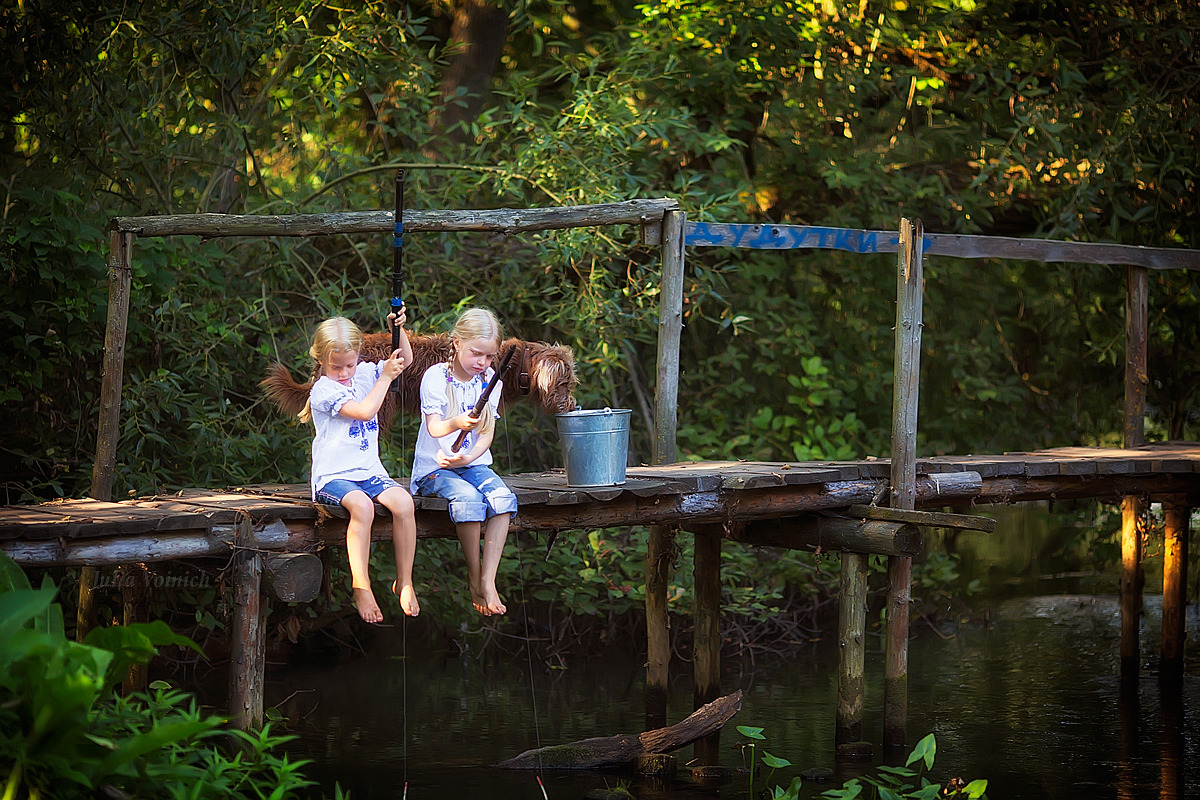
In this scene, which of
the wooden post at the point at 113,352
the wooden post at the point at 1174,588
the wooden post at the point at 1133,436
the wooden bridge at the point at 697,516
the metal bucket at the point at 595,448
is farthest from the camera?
the wooden post at the point at 1174,588

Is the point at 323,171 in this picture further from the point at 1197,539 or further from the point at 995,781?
the point at 1197,539

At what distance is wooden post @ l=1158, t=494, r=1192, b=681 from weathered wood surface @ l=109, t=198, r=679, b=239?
4785 millimetres

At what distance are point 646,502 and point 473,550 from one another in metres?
1.10

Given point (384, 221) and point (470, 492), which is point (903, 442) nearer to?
point (470, 492)

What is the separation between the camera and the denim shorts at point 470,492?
590 cm

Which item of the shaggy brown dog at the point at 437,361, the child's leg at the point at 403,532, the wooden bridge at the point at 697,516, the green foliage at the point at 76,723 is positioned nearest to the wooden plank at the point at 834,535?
the wooden bridge at the point at 697,516

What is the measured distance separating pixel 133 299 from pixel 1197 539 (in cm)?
946

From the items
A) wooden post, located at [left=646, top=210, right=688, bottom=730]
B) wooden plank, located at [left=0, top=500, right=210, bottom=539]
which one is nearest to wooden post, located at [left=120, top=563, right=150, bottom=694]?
wooden plank, located at [left=0, top=500, right=210, bottom=539]

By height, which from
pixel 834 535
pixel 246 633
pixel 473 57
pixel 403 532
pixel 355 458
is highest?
pixel 473 57

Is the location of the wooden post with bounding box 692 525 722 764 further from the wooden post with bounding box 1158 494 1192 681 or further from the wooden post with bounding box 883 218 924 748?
the wooden post with bounding box 1158 494 1192 681

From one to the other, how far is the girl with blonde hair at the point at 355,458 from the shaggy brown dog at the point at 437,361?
342 mm

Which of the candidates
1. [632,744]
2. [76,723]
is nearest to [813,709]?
[632,744]

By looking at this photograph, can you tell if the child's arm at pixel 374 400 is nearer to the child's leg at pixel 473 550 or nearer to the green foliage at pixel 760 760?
the child's leg at pixel 473 550

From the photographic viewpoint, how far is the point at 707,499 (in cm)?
696
